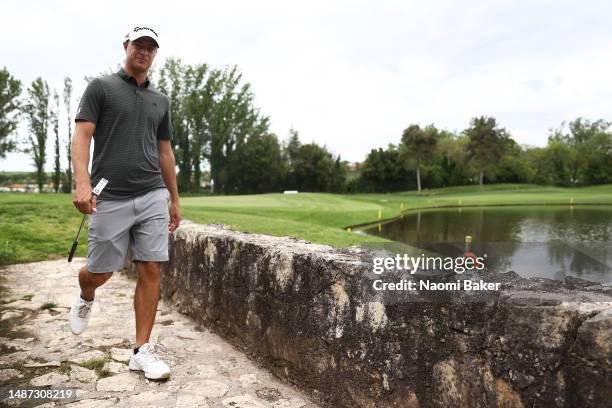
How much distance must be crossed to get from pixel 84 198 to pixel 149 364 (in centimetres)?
124

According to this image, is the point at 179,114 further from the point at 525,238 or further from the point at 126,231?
the point at 126,231

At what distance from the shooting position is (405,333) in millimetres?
2514

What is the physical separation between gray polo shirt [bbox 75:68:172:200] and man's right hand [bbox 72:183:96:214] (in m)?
0.21

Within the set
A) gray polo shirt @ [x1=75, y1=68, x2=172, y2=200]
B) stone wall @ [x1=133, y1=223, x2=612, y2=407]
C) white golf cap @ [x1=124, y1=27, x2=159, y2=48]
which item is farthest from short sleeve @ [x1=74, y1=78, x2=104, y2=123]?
stone wall @ [x1=133, y1=223, x2=612, y2=407]

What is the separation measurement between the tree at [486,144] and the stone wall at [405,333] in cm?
5861

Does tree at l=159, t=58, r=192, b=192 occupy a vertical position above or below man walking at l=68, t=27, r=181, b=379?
above

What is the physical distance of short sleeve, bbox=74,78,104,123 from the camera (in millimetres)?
3199

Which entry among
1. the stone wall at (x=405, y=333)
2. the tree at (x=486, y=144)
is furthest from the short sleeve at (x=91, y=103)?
the tree at (x=486, y=144)

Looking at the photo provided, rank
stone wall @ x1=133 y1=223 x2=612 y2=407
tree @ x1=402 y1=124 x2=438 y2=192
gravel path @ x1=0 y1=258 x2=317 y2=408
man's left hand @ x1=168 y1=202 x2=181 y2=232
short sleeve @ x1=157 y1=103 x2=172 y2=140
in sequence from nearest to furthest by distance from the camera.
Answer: stone wall @ x1=133 y1=223 x2=612 y2=407 < gravel path @ x1=0 y1=258 x2=317 y2=408 < short sleeve @ x1=157 y1=103 x2=172 y2=140 < man's left hand @ x1=168 y1=202 x2=181 y2=232 < tree @ x1=402 y1=124 x2=438 y2=192

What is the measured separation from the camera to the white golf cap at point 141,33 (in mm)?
3295

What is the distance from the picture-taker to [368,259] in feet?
9.84

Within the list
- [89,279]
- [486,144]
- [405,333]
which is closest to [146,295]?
[89,279]

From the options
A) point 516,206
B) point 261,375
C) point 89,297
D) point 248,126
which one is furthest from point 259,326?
point 248,126

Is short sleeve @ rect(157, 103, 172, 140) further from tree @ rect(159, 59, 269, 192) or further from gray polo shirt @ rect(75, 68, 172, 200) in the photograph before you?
tree @ rect(159, 59, 269, 192)
